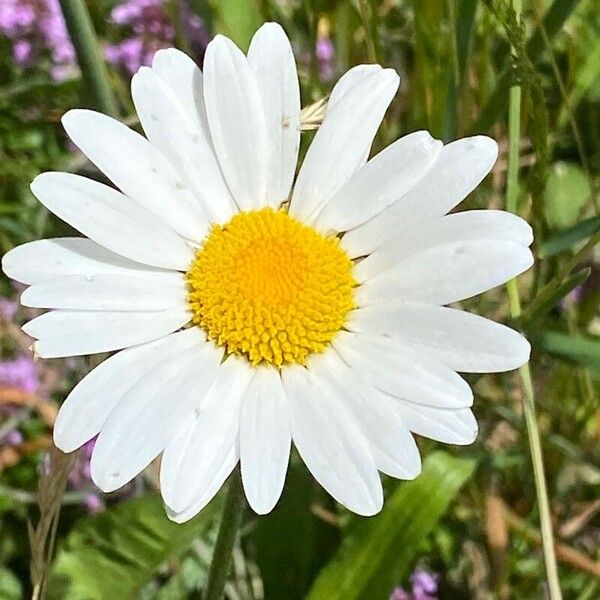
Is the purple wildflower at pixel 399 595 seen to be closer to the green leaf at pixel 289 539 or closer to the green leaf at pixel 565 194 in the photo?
the green leaf at pixel 289 539

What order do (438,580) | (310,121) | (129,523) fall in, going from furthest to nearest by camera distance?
(438,580)
(129,523)
(310,121)

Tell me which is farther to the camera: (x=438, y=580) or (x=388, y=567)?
(x=438, y=580)

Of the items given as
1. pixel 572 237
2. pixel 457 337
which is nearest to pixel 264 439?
pixel 457 337

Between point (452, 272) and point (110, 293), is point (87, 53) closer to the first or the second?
point (110, 293)

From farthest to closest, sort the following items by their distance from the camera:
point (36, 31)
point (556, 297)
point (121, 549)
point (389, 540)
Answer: point (36, 31)
point (121, 549)
point (389, 540)
point (556, 297)

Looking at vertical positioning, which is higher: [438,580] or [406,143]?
→ [406,143]

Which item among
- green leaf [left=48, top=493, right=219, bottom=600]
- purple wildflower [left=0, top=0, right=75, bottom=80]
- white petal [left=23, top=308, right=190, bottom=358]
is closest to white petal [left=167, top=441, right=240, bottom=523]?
white petal [left=23, top=308, right=190, bottom=358]

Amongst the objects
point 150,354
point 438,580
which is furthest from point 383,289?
point 438,580

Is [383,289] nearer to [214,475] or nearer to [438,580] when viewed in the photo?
[214,475]
